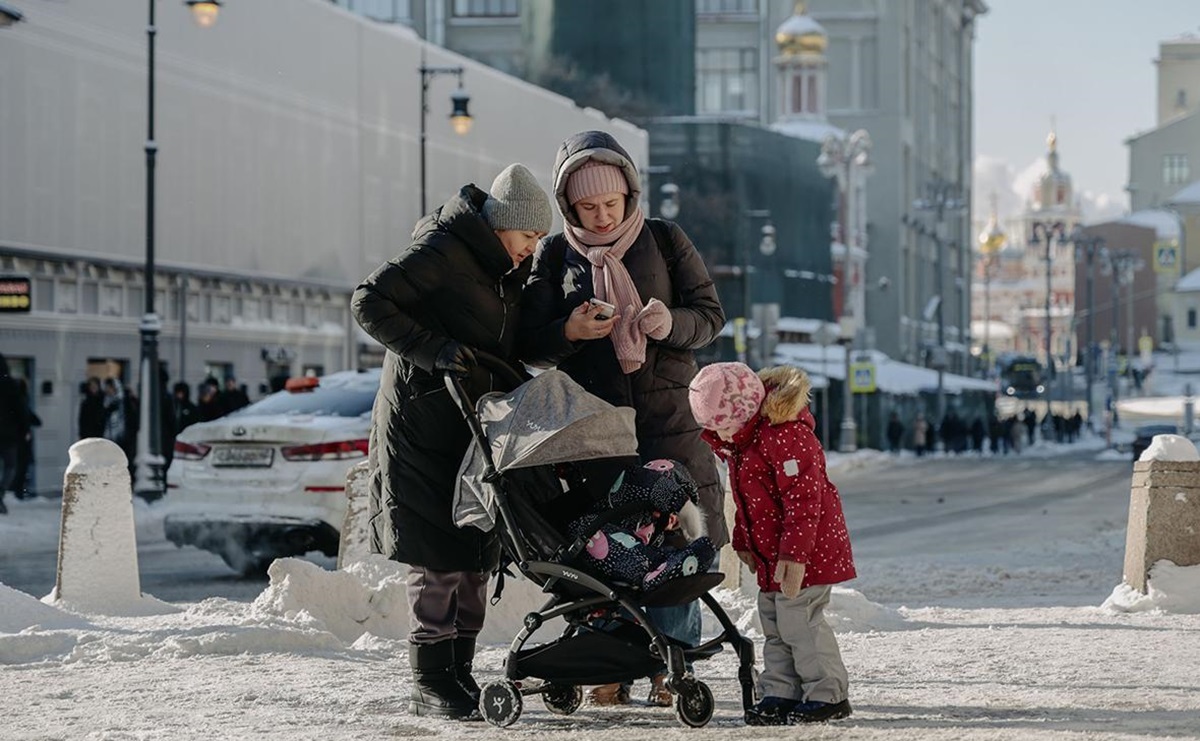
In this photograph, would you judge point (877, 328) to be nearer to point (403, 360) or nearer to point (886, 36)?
point (886, 36)

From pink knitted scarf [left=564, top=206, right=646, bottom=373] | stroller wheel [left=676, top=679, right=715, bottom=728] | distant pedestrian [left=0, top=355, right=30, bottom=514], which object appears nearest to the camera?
stroller wheel [left=676, top=679, right=715, bottom=728]

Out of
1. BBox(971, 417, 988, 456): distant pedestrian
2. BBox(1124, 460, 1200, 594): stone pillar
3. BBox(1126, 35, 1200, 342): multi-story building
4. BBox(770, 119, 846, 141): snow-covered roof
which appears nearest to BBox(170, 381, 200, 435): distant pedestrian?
BBox(1124, 460, 1200, 594): stone pillar

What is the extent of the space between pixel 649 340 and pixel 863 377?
50.2 meters

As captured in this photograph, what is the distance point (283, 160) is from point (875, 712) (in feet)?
131

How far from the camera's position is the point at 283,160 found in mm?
46969

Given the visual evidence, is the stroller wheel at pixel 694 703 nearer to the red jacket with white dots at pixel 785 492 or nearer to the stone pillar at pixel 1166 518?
the red jacket with white dots at pixel 785 492

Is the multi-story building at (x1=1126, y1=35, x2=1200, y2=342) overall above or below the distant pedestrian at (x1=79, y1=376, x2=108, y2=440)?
above

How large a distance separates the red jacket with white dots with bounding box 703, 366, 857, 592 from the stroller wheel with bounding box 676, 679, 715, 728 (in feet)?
1.56

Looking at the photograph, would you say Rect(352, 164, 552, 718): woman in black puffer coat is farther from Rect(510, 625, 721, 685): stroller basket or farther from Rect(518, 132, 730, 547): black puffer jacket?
Rect(510, 625, 721, 685): stroller basket

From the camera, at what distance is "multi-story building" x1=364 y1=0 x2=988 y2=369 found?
325ft

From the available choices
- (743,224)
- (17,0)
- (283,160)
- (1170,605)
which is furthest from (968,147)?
(1170,605)

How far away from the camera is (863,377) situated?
5784 cm

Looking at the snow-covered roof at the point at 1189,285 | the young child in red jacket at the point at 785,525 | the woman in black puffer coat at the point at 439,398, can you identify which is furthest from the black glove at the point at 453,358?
the snow-covered roof at the point at 1189,285

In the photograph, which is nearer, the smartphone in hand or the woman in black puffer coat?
the smartphone in hand
